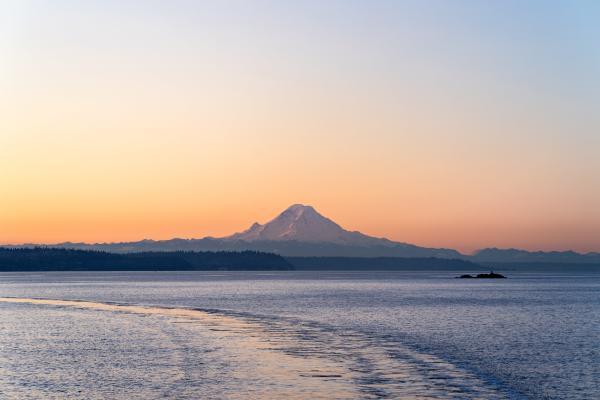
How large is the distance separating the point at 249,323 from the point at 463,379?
38.0m

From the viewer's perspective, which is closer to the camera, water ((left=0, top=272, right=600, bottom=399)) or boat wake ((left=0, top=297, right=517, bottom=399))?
boat wake ((left=0, top=297, right=517, bottom=399))

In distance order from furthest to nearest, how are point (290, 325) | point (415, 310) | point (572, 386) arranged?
1. point (415, 310)
2. point (290, 325)
3. point (572, 386)

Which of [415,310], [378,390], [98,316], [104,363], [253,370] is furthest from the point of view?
[415,310]

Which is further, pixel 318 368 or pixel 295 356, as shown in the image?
pixel 295 356

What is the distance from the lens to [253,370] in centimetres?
4509

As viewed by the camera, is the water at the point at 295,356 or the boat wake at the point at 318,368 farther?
the water at the point at 295,356

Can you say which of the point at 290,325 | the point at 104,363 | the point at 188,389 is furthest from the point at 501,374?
the point at 290,325

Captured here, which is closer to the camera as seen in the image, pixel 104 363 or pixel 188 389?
pixel 188 389

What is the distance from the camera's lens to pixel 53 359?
2018 inches

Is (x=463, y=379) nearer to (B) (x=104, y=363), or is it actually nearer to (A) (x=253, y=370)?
(A) (x=253, y=370)

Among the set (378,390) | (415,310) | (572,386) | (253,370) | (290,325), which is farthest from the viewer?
(415,310)

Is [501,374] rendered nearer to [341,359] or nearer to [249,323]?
[341,359]

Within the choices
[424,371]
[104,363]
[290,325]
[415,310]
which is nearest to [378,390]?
[424,371]

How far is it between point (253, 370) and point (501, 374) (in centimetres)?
1419
